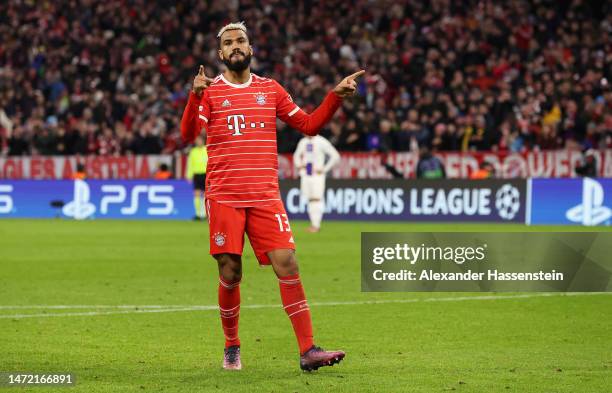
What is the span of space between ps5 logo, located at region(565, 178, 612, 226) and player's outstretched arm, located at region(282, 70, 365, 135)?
1933 cm

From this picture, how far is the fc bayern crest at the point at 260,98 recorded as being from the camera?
27.7ft

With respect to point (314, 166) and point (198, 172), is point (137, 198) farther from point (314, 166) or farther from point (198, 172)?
point (314, 166)

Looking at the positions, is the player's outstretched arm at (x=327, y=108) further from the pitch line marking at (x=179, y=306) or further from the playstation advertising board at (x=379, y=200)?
the playstation advertising board at (x=379, y=200)

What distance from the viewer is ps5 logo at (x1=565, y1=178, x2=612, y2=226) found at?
2683 centimetres

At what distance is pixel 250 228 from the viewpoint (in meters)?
8.46

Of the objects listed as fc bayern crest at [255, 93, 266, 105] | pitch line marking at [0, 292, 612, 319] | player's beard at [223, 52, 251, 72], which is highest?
player's beard at [223, 52, 251, 72]

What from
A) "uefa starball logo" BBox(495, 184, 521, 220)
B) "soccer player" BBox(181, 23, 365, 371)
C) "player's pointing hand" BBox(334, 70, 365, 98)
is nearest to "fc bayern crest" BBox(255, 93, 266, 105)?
"soccer player" BBox(181, 23, 365, 371)

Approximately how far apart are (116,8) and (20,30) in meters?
3.41

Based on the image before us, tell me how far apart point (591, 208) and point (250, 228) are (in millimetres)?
19714

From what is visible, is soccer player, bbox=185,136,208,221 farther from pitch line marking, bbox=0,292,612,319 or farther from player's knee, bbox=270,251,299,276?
player's knee, bbox=270,251,299,276

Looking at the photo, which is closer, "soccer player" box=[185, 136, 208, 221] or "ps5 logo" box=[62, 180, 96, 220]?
"soccer player" box=[185, 136, 208, 221]

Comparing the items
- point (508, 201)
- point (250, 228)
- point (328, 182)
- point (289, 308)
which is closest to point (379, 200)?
point (328, 182)

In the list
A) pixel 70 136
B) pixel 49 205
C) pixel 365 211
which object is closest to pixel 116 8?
pixel 70 136

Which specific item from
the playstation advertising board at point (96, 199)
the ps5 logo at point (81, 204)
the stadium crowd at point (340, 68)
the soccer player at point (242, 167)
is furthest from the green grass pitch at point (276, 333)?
the stadium crowd at point (340, 68)
